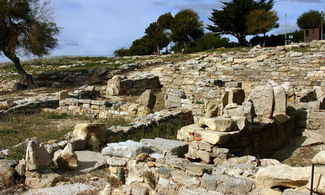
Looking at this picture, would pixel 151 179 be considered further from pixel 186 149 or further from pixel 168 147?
pixel 186 149

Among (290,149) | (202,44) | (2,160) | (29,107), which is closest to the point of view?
(2,160)

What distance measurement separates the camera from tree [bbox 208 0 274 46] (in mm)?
36594

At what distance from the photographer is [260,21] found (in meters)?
34.4

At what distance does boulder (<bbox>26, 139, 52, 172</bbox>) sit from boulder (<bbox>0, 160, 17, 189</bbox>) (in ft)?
0.83

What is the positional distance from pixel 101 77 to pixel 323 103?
13.7m

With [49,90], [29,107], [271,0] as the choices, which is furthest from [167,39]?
[29,107]

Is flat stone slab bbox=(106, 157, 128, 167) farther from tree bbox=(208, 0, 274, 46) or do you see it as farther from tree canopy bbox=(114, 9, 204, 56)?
tree canopy bbox=(114, 9, 204, 56)

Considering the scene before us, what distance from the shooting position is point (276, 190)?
12.5 feet

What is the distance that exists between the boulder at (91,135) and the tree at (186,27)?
114ft

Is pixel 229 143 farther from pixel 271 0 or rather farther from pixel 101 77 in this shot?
pixel 271 0

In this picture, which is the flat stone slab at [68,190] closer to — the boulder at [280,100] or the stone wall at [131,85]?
the boulder at [280,100]

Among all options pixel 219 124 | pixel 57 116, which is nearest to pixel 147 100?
pixel 57 116

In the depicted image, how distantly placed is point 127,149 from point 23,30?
55.7ft

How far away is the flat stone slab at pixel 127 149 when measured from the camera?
5.14 metres
